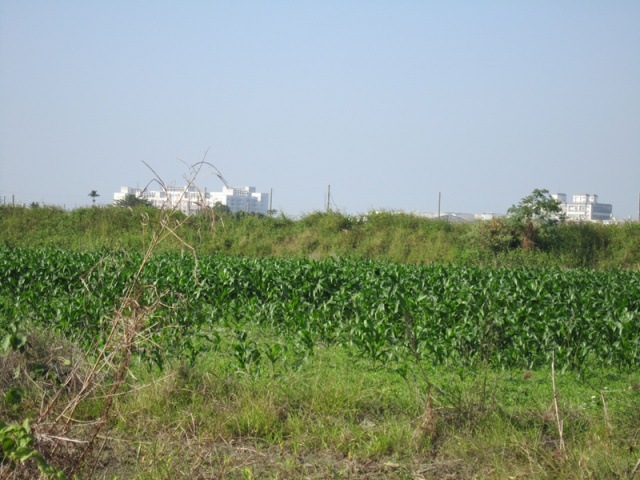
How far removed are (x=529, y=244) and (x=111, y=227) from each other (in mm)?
18700

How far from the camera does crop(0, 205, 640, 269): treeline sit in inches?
909

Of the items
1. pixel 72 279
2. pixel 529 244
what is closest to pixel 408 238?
pixel 529 244

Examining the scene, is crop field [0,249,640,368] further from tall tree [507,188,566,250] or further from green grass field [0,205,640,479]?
tall tree [507,188,566,250]

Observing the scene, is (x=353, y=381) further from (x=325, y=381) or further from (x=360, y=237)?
(x=360, y=237)

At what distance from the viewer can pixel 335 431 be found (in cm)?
474

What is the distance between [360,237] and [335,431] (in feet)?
71.9

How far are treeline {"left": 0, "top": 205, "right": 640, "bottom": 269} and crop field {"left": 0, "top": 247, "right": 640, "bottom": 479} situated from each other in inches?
468

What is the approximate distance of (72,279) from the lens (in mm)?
12961

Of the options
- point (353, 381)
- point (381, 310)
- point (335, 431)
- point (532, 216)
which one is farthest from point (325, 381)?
point (532, 216)

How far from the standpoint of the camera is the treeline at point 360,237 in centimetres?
2308

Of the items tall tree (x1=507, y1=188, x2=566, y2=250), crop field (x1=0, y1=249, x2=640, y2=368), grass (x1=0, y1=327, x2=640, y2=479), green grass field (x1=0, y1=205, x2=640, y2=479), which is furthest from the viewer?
tall tree (x1=507, y1=188, x2=566, y2=250)

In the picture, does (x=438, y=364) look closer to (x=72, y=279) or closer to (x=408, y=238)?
(x=72, y=279)

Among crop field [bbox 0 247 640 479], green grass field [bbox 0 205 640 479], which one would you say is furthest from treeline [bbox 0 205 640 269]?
crop field [bbox 0 247 640 479]

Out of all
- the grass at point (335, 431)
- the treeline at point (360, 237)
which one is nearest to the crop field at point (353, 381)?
the grass at point (335, 431)
